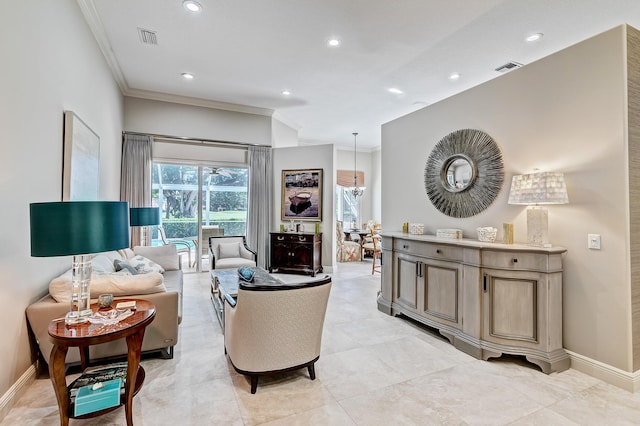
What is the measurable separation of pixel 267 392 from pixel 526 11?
4.26 m

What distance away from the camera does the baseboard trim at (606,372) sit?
227 cm

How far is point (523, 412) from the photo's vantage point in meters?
2.01

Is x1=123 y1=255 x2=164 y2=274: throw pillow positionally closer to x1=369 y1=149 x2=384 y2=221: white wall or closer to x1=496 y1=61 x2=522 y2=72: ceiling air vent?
x1=496 y1=61 x2=522 y2=72: ceiling air vent

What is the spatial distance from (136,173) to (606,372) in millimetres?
6774

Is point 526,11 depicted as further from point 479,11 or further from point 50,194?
point 50,194

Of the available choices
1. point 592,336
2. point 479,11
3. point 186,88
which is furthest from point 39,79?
point 592,336

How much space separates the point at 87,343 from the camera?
1.69 metres

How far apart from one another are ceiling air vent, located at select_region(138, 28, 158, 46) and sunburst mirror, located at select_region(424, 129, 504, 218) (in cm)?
377

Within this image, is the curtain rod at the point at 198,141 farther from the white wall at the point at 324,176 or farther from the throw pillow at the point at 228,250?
the throw pillow at the point at 228,250

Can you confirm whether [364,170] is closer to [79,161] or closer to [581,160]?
[581,160]

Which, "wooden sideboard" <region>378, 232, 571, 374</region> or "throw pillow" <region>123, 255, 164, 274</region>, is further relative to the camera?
"throw pillow" <region>123, 255, 164, 274</region>

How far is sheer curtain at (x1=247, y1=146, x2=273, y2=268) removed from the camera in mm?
6543

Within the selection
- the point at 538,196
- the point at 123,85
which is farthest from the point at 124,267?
the point at 538,196

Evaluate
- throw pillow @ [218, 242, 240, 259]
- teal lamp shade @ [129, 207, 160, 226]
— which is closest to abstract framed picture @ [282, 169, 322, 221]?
throw pillow @ [218, 242, 240, 259]
